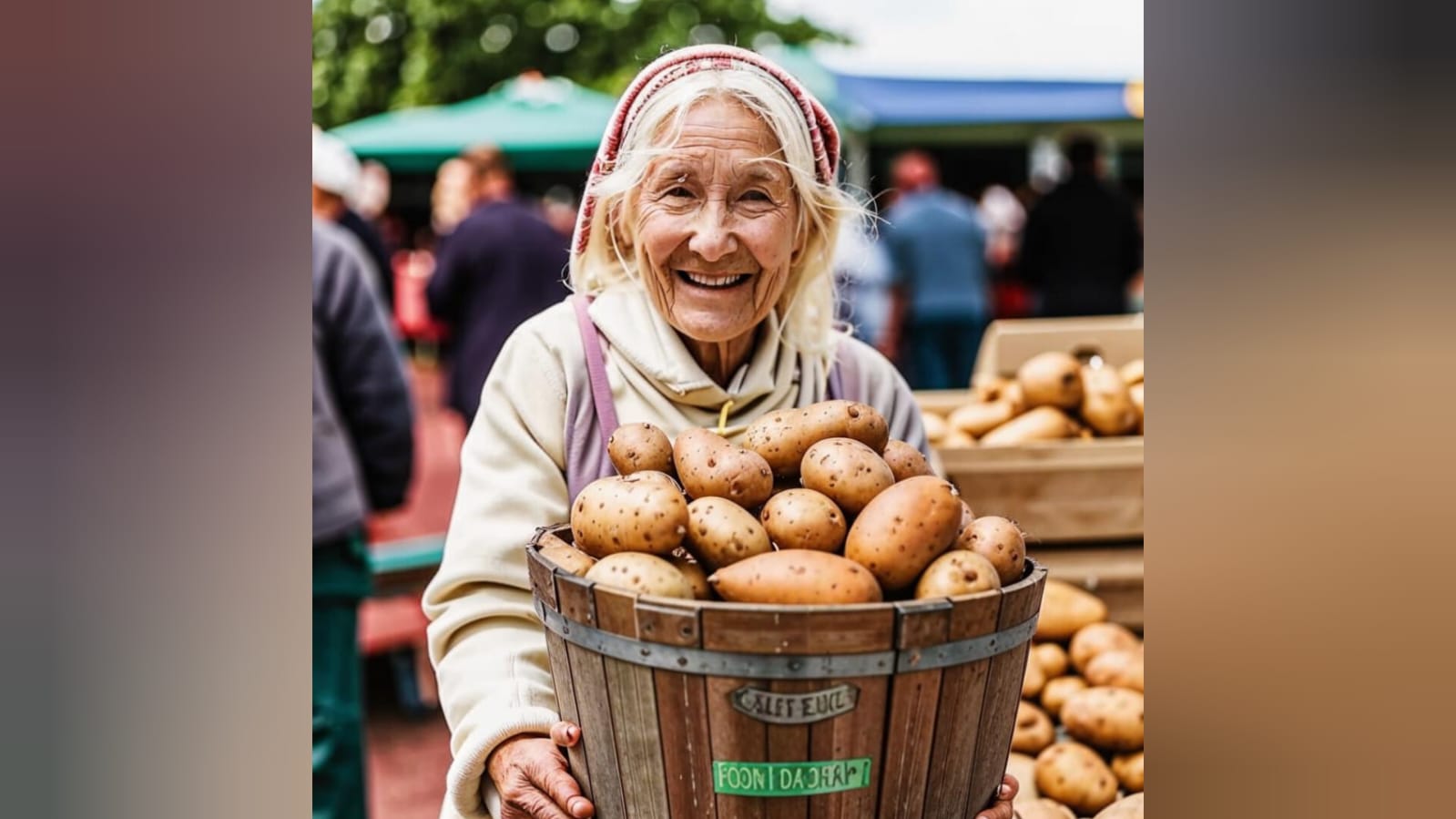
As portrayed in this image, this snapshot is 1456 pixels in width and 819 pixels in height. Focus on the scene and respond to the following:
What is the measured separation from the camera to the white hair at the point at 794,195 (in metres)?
2.00

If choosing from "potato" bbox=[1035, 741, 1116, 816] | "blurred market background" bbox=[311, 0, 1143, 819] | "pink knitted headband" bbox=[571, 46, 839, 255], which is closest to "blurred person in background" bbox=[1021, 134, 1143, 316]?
"blurred market background" bbox=[311, 0, 1143, 819]

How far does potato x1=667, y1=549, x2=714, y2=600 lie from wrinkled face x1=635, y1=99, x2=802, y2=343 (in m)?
0.47

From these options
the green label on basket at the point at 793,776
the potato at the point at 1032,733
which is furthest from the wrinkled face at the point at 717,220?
the potato at the point at 1032,733

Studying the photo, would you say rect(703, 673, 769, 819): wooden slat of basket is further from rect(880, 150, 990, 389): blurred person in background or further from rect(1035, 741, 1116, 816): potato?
rect(880, 150, 990, 389): blurred person in background

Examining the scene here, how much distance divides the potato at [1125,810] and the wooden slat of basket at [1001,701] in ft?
2.83

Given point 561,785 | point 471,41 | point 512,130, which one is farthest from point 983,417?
point 471,41

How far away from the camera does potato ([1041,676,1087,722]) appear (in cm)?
300
